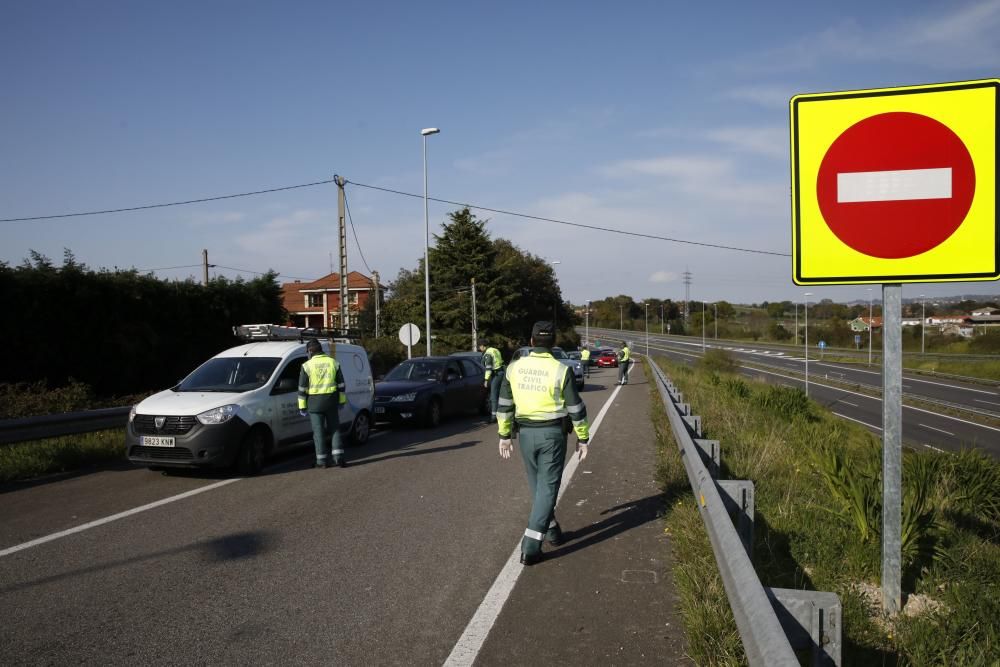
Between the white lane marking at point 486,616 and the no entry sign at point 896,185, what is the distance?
264 centimetres

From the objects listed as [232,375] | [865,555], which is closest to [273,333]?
[232,375]

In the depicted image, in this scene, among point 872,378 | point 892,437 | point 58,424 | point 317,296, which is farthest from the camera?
point 317,296

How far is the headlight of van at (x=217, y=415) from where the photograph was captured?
8.99 meters

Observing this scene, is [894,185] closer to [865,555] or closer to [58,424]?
[865,555]

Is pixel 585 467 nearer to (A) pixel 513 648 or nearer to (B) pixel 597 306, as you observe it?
(A) pixel 513 648

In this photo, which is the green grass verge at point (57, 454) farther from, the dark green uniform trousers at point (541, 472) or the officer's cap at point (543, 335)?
the officer's cap at point (543, 335)

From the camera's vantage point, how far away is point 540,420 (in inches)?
224

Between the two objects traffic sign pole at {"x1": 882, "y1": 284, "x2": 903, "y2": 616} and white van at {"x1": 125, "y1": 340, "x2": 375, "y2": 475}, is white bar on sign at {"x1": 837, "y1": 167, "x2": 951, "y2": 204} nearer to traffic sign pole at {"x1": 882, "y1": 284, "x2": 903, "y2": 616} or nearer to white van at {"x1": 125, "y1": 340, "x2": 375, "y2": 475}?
traffic sign pole at {"x1": 882, "y1": 284, "x2": 903, "y2": 616}

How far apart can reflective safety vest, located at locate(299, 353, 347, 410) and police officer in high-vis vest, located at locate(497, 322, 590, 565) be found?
4697 mm

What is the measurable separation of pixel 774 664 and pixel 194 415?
8156mm

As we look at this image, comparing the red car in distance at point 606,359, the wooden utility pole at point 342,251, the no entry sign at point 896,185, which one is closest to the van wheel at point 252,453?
the no entry sign at point 896,185

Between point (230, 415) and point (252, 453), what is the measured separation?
66 cm

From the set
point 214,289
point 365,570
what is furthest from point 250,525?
point 214,289

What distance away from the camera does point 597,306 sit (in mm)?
191250
